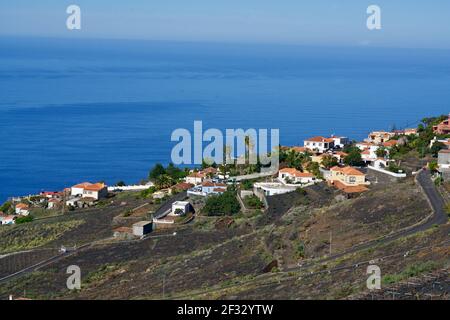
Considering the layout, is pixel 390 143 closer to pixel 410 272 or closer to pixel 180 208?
pixel 180 208

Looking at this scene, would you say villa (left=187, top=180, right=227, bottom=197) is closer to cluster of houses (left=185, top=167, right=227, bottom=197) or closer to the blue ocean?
cluster of houses (left=185, top=167, right=227, bottom=197)

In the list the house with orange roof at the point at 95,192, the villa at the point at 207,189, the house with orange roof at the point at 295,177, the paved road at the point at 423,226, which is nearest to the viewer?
the paved road at the point at 423,226

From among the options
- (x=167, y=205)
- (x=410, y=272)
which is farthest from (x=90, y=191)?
(x=410, y=272)

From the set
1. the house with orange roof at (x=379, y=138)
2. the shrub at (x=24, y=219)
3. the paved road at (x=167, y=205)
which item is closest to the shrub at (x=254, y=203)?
the paved road at (x=167, y=205)

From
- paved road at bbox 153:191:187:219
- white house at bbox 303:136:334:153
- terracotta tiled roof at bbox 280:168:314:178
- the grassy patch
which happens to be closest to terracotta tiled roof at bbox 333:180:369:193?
terracotta tiled roof at bbox 280:168:314:178

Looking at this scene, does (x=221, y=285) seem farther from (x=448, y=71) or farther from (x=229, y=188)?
(x=448, y=71)

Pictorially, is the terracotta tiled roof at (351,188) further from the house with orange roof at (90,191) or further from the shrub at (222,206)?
the house with orange roof at (90,191)

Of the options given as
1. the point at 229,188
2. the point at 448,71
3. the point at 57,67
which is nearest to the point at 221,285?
the point at 229,188
